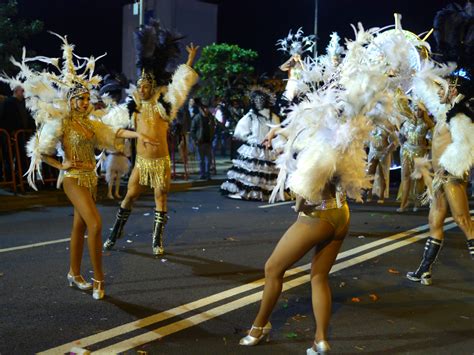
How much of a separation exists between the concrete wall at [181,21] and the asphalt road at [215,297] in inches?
840

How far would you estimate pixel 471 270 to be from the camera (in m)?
7.04

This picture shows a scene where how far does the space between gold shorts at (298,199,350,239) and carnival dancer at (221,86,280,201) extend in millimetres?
8312

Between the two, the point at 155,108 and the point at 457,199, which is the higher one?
the point at 155,108

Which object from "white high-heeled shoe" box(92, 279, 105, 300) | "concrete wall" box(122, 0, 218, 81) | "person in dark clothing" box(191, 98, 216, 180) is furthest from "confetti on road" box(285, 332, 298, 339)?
"concrete wall" box(122, 0, 218, 81)

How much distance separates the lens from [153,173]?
24.2ft

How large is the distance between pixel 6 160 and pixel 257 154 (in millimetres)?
5059

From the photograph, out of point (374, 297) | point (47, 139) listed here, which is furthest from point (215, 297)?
point (47, 139)

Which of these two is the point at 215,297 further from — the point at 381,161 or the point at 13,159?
the point at 13,159

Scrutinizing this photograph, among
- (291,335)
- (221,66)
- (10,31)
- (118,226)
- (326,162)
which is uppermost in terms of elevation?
(10,31)

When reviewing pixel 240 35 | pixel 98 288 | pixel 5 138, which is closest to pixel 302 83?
pixel 98 288

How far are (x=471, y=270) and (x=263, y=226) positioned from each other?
3.45m

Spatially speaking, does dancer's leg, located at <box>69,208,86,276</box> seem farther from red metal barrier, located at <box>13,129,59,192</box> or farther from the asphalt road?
red metal barrier, located at <box>13,129,59,192</box>

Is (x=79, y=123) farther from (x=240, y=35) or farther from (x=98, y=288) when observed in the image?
(x=240, y=35)

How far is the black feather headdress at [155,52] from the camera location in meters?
7.35
